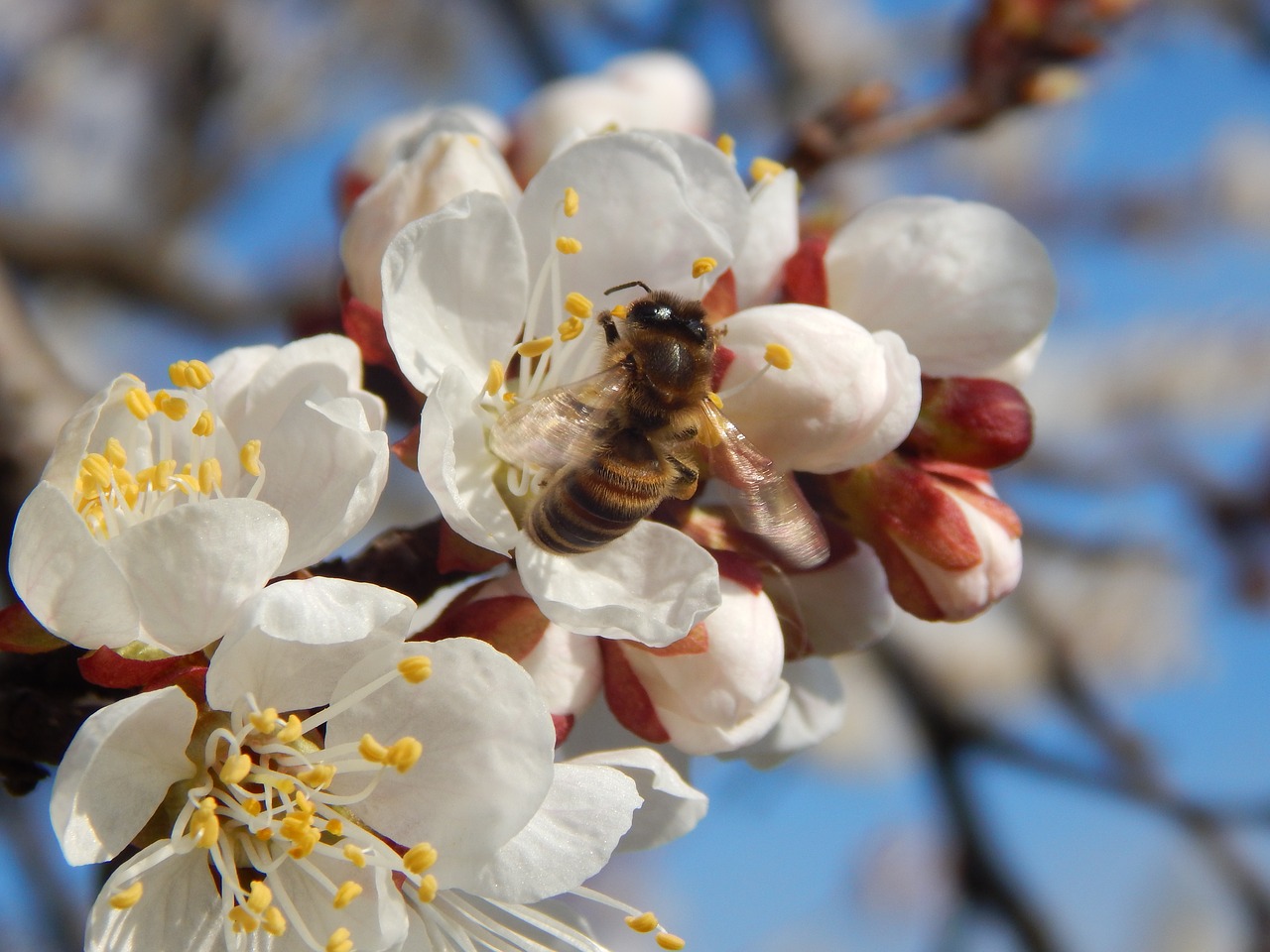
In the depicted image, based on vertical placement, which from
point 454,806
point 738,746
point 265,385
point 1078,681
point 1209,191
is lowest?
point 1209,191


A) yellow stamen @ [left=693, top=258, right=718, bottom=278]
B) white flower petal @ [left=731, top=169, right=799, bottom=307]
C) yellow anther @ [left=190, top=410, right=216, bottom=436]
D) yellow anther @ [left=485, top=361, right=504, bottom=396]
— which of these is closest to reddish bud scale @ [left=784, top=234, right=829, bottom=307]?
white flower petal @ [left=731, top=169, right=799, bottom=307]

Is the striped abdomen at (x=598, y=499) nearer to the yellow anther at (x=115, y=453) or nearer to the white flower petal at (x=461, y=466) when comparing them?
the white flower petal at (x=461, y=466)

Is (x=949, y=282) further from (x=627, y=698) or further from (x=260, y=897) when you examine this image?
(x=260, y=897)

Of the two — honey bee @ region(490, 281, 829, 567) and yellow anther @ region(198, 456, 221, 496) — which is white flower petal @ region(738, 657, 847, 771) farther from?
yellow anther @ region(198, 456, 221, 496)

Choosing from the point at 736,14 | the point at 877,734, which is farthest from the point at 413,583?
the point at 877,734

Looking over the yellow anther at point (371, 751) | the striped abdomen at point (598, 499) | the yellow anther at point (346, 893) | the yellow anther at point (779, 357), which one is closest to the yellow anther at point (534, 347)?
the striped abdomen at point (598, 499)

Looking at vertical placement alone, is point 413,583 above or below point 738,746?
above

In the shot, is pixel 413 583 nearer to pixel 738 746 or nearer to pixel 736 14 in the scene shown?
pixel 738 746

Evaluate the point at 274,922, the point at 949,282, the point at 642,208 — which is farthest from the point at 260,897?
the point at 949,282
